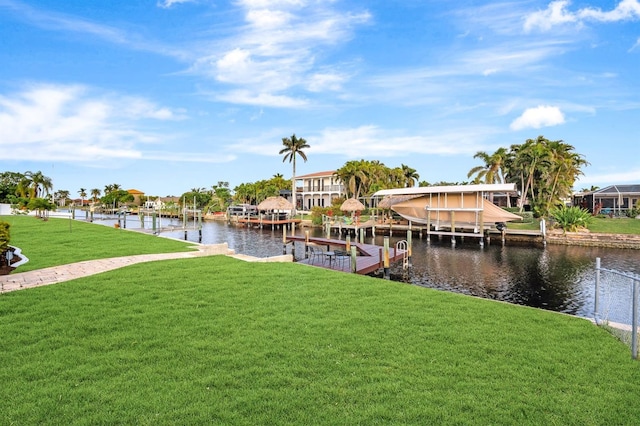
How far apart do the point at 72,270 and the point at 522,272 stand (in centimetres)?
1956

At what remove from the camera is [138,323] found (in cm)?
610

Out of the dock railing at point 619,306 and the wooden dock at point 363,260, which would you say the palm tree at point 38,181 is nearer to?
the wooden dock at point 363,260

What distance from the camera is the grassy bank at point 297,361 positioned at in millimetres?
3697

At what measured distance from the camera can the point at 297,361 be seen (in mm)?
4793

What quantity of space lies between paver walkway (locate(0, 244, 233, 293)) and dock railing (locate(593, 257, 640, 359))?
11.7 metres

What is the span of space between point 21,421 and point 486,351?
561 centimetres

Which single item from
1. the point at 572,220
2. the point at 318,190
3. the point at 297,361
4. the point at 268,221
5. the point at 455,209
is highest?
the point at 318,190

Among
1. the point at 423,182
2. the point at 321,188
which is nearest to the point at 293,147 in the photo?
the point at 321,188

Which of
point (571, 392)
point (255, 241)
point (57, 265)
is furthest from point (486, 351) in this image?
point (255, 241)

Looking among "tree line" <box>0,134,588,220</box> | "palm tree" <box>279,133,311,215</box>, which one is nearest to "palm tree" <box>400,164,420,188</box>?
"tree line" <box>0,134,588,220</box>

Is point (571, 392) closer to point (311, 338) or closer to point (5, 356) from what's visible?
point (311, 338)

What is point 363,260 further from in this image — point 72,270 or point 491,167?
point 491,167

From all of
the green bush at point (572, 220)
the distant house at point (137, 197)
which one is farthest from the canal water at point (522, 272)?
the distant house at point (137, 197)

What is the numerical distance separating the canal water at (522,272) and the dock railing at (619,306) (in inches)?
2.4
